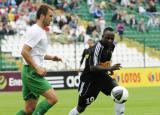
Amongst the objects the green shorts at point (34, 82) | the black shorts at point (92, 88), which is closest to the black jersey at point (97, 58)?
the black shorts at point (92, 88)

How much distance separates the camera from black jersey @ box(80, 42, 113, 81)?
13.8 meters

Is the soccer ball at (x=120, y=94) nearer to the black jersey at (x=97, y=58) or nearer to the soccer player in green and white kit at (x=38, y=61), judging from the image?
the black jersey at (x=97, y=58)

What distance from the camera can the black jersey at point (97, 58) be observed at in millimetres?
13758

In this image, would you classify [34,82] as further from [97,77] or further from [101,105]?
[101,105]

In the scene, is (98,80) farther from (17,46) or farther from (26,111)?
(17,46)

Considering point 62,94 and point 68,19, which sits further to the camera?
point 68,19

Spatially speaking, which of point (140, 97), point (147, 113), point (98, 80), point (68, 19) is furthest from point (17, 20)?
point (98, 80)

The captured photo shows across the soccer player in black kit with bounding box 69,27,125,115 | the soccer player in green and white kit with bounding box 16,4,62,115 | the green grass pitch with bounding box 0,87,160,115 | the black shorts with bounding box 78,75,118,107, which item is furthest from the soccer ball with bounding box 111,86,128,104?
the green grass pitch with bounding box 0,87,160,115

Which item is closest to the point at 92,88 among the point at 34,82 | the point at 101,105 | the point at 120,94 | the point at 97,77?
the point at 97,77

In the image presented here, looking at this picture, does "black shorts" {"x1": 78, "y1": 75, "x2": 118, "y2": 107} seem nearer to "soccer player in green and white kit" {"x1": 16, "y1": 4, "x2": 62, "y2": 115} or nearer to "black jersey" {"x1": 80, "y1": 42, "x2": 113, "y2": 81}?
"black jersey" {"x1": 80, "y1": 42, "x2": 113, "y2": 81}

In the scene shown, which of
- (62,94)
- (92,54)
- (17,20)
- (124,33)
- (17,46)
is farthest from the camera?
(124,33)

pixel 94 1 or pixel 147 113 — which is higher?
pixel 94 1

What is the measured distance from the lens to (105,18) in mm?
37250

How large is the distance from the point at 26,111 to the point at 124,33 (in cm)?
2393
